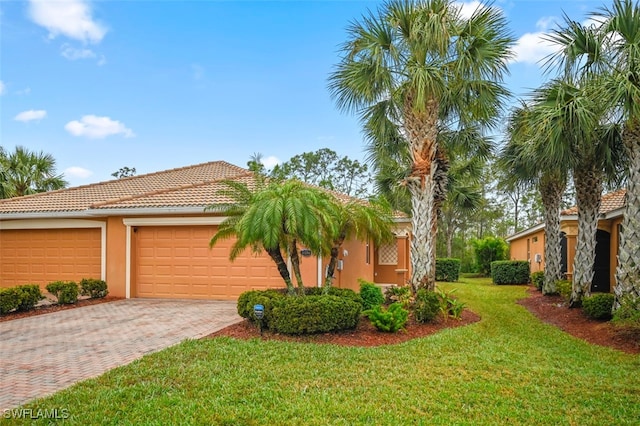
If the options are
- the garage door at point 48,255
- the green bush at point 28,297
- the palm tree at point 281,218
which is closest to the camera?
the palm tree at point 281,218

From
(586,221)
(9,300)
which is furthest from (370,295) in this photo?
(9,300)

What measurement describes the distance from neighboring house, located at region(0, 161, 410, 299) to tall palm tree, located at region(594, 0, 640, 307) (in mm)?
5681

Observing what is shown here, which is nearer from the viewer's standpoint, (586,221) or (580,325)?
(580,325)

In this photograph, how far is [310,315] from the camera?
8117mm

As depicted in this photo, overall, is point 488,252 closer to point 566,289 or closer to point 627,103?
point 566,289

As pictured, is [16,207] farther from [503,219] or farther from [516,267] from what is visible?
[503,219]

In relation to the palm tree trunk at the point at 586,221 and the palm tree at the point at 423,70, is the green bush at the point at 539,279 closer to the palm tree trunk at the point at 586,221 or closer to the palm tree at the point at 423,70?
the palm tree trunk at the point at 586,221

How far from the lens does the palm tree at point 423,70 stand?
10078 mm

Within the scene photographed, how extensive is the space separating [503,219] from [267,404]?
1597 inches

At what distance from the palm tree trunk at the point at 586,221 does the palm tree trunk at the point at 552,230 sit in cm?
348

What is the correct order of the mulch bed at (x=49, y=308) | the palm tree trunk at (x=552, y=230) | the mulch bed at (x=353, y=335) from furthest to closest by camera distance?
the palm tree trunk at (x=552, y=230) < the mulch bed at (x=49, y=308) < the mulch bed at (x=353, y=335)

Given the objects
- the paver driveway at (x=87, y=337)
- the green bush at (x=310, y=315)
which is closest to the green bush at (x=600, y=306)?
the green bush at (x=310, y=315)

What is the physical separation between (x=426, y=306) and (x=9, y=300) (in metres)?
10.0

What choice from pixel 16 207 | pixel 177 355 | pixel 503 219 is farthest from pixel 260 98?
pixel 503 219
